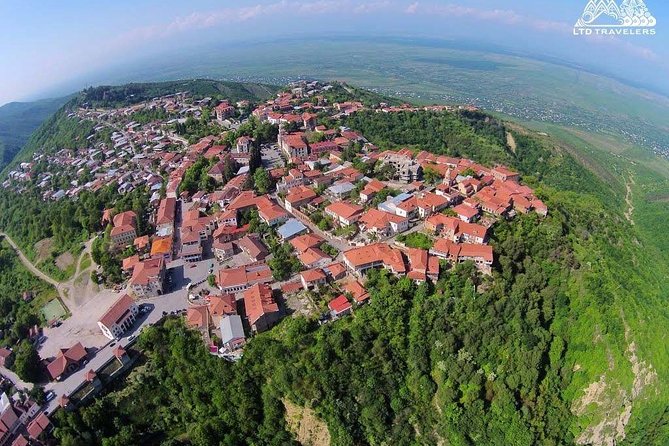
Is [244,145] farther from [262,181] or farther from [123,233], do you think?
[123,233]

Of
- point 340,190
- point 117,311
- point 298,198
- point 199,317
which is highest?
point 340,190

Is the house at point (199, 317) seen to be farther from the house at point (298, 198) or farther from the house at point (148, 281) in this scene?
the house at point (298, 198)

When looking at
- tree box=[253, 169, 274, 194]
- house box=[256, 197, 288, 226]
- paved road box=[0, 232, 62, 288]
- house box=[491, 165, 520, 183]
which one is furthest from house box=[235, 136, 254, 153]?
house box=[491, 165, 520, 183]

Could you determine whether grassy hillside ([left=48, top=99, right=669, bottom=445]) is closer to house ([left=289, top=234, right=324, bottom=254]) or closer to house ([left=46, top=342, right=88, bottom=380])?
house ([left=46, top=342, right=88, bottom=380])

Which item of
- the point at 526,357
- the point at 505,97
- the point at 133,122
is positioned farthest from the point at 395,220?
the point at 505,97

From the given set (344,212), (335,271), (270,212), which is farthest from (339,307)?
(270,212)

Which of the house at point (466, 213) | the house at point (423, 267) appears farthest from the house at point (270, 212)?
the house at point (466, 213)
